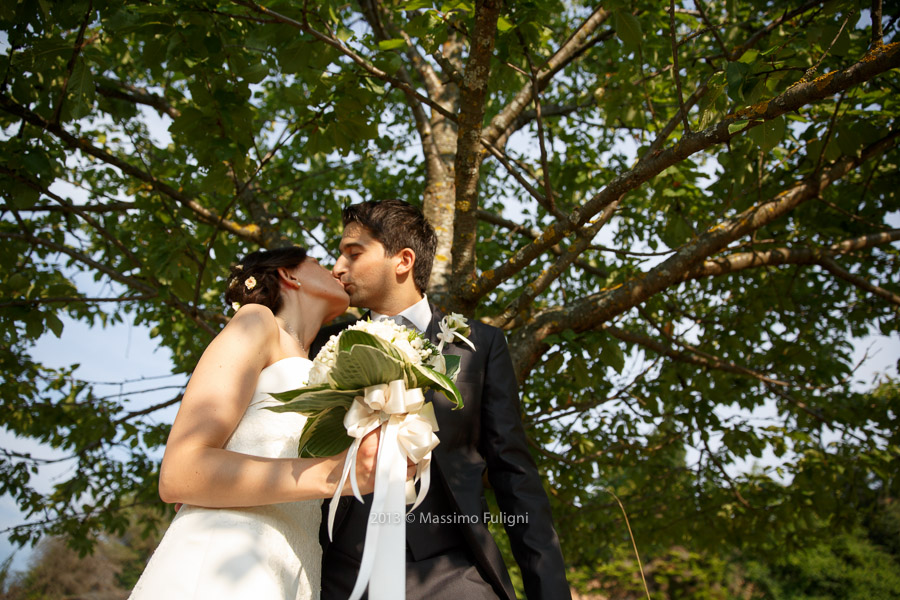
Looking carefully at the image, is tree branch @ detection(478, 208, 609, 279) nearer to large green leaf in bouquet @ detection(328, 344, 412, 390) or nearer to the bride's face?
the bride's face

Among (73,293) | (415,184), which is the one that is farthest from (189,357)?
(415,184)

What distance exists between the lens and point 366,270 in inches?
101

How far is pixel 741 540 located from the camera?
5406 mm

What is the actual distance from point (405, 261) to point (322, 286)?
1.24 ft

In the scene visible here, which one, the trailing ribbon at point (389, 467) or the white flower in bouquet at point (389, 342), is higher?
the white flower in bouquet at point (389, 342)

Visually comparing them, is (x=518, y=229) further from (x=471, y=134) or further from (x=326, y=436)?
(x=326, y=436)

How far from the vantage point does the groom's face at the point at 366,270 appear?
101 inches

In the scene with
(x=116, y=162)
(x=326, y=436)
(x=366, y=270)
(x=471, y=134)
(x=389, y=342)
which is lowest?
(x=326, y=436)

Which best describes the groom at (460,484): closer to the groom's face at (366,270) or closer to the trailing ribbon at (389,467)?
the groom's face at (366,270)

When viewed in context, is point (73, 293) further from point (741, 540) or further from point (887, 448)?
point (887, 448)

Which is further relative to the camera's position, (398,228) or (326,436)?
(398,228)

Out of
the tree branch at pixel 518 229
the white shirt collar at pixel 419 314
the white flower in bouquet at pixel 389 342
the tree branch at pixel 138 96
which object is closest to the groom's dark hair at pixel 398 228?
the white shirt collar at pixel 419 314

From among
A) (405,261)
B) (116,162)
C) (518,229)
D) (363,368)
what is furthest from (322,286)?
(518,229)

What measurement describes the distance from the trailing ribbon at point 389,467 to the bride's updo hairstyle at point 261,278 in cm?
106
